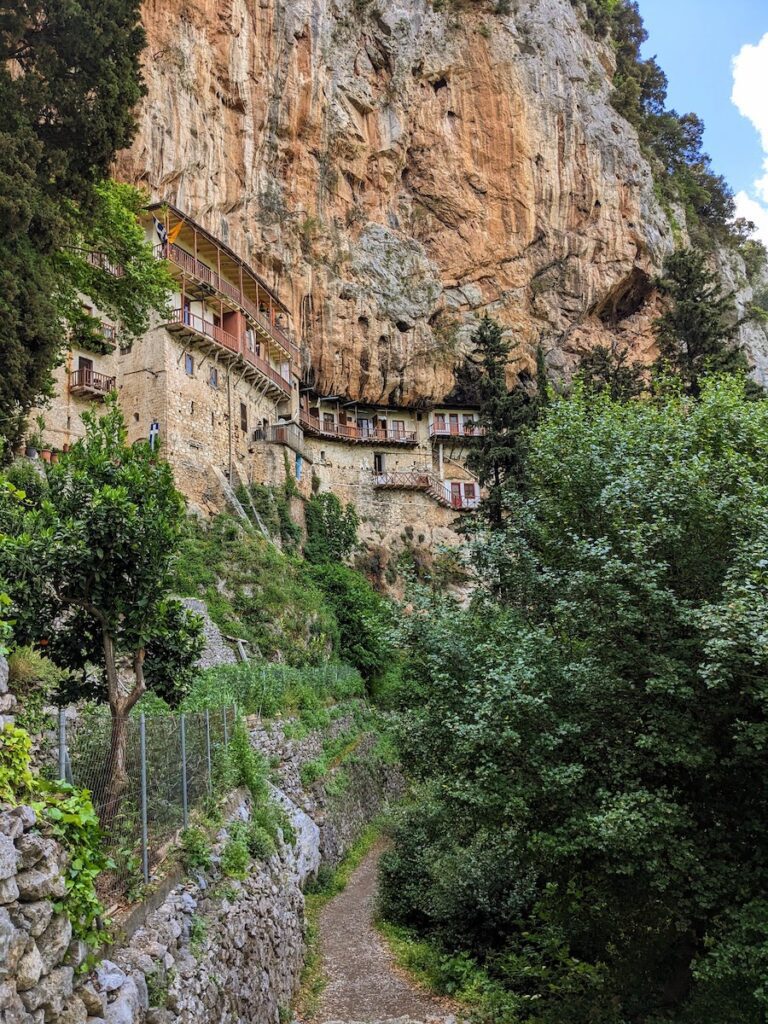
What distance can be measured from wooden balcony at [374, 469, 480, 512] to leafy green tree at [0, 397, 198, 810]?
36.3 meters

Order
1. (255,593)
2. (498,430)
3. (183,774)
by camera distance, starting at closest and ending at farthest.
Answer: (183,774)
(255,593)
(498,430)

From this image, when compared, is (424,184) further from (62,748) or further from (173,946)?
(173,946)

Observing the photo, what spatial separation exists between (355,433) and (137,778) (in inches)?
1506

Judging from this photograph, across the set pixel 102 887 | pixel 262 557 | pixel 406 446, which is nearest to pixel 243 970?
pixel 102 887

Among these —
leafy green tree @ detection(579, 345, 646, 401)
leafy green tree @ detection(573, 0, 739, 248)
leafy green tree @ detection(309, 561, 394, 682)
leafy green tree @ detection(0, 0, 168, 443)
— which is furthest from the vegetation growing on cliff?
leafy green tree @ detection(0, 0, 168, 443)

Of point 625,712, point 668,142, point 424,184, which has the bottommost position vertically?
point 625,712

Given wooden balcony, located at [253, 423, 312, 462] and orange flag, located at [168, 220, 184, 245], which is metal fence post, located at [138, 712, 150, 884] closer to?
orange flag, located at [168, 220, 184, 245]

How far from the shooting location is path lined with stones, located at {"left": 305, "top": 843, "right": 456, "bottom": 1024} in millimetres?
10820

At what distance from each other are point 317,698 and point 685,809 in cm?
1421

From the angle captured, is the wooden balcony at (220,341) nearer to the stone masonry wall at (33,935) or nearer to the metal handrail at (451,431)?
the metal handrail at (451,431)

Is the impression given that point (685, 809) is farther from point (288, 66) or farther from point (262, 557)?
point (288, 66)

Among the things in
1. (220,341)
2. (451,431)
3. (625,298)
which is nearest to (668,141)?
(625,298)

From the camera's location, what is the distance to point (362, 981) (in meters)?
12.0

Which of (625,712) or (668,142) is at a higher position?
(668,142)
